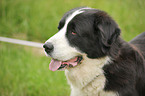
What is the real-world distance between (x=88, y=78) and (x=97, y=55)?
0.32 metres

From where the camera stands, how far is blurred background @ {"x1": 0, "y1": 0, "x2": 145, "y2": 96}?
370 centimetres

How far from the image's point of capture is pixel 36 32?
5562 millimetres

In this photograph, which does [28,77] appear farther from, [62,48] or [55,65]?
[62,48]

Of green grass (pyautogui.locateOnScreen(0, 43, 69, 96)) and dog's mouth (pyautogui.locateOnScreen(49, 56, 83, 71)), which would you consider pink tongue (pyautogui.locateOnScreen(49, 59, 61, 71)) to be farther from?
green grass (pyautogui.locateOnScreen(0, 43, 69, 96))

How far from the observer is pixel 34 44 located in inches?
199

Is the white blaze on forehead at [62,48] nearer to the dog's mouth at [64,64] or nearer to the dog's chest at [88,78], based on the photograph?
the dog's mouth at [64,64]

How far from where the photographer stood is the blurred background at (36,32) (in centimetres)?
370

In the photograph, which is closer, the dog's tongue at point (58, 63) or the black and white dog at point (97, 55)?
the black and white dog at point (97, 55)

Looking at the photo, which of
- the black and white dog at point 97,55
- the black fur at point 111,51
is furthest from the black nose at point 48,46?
the black fur at point 111,51

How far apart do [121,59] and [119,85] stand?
0.32 meters

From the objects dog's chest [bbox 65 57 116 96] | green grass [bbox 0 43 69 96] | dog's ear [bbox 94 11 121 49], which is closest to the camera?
dog's ear [bbox 94 11 121 49]

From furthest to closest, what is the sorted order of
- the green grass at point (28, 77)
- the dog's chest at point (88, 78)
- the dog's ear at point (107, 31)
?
the green grass at point (28, 77) < the dog's chest at point (88, 78) < the dog's ear at point (107, 31)

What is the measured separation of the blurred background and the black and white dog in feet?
3.98

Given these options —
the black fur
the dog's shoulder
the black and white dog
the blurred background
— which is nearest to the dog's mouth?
the black and white dog
